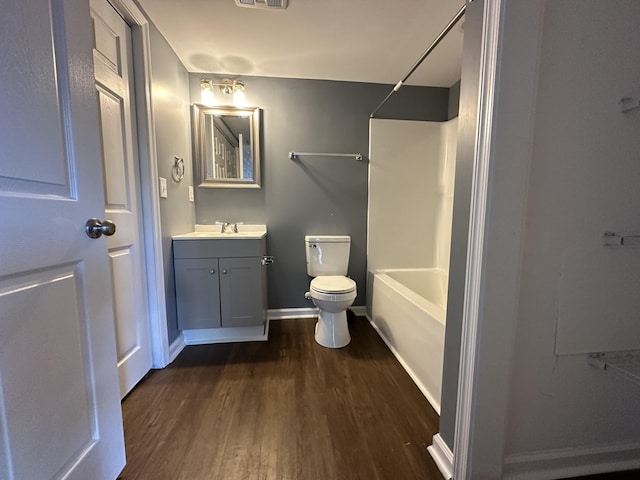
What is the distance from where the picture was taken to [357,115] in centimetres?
228

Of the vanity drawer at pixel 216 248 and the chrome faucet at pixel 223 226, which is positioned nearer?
the vanity drawer at pixel 216 248

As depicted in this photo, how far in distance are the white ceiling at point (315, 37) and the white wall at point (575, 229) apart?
0.88 meters

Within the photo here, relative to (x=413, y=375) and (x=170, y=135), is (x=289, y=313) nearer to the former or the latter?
(x=413, y=375)

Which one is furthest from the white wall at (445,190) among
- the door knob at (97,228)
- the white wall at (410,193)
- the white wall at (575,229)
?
the door knob at (97,228)

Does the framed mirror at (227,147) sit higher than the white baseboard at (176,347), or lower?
higher

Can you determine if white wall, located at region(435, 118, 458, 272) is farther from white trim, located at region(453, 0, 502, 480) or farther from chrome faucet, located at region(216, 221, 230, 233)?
chrome faucet, located at region(216, 221, 230, 233)

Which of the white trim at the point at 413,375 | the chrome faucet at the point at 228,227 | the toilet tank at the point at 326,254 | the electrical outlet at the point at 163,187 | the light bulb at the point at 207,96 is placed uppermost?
the light bulb at the point at 207,96

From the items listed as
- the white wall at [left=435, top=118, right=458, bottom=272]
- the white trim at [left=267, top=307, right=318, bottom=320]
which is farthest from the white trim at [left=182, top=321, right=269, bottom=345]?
the white wall at [left=435, top=118, right=458, bottom=272]

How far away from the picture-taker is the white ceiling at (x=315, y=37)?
4.59ft

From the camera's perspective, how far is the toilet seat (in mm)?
1778

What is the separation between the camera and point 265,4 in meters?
1.36

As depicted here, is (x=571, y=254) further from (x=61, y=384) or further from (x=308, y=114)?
(x=308, y=114)

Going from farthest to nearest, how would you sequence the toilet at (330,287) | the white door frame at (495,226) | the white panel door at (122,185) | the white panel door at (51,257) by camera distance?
the toilet at (330,287) → the white panel door at (122,185) → the white door frame at (495,226) → the white panel door at (51,257)

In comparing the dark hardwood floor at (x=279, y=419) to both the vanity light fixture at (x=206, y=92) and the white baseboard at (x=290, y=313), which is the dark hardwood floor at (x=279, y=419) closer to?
the white baseboard at (x=290, y=313)
